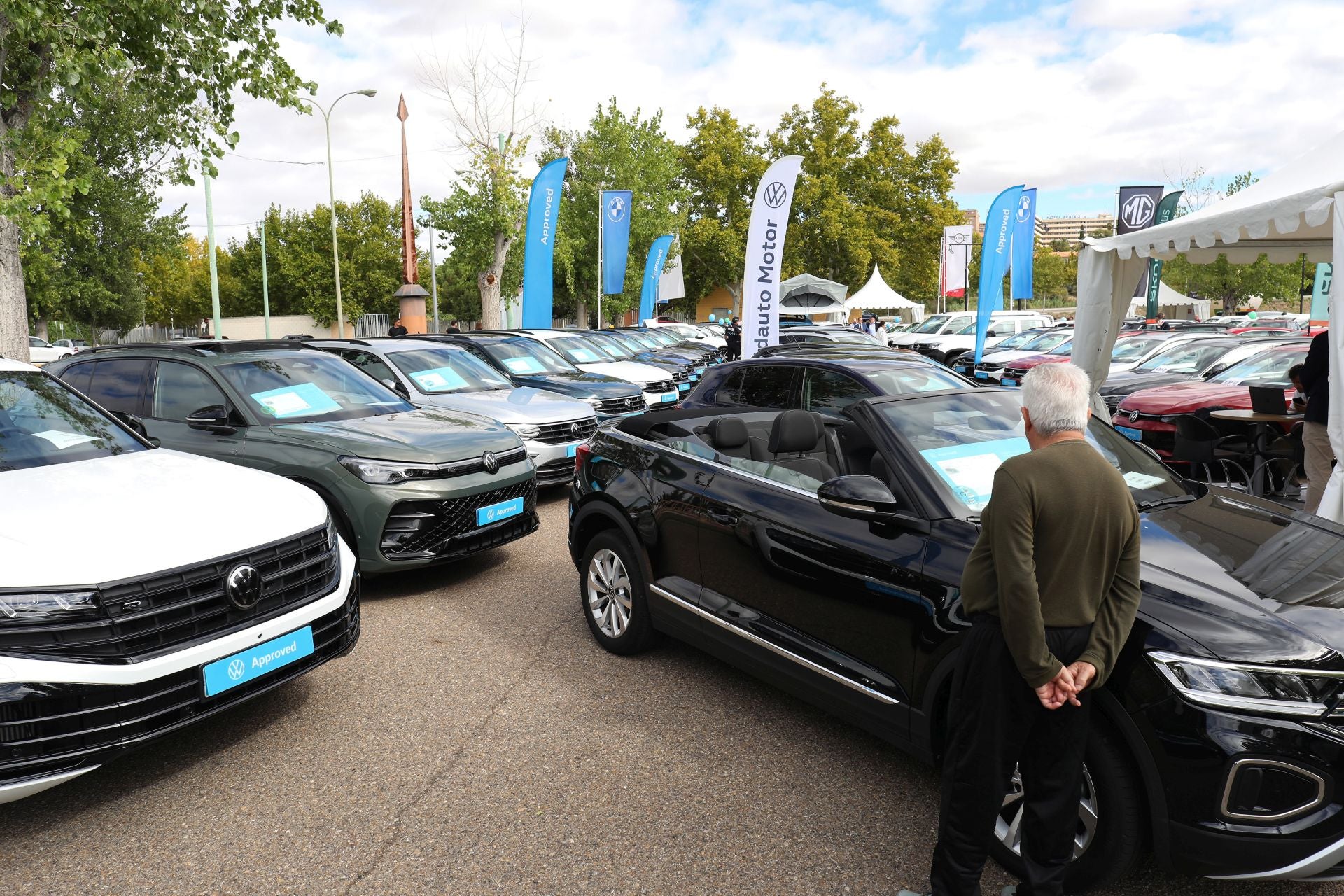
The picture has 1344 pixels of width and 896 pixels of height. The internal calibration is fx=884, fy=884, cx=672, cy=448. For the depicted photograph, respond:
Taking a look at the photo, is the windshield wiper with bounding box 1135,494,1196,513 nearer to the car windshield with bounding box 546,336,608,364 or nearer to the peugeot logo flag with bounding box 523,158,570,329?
the car windshield with bounding box 546,336,608,364

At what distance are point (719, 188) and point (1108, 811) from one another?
1901 inches

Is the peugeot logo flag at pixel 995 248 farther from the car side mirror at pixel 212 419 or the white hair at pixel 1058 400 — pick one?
the white hair at pixel 1058 400

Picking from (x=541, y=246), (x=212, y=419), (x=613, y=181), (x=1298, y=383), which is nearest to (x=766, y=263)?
(x=541, y=246)

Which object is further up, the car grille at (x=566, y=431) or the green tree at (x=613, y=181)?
the green tree at (x=613, y=181)

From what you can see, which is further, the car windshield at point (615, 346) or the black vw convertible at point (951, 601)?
the car windshield at point (615, 346)

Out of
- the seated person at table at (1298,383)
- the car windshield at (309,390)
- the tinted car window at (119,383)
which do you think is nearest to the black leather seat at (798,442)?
the car windshield at (309,390)

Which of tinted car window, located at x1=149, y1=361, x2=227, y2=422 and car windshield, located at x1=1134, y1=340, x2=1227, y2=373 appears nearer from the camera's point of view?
tinted car window, located at x1=149, y1=361, x2=227, y2=422

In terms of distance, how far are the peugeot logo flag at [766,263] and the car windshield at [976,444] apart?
9778 mm

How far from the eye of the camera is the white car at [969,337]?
27.7 m

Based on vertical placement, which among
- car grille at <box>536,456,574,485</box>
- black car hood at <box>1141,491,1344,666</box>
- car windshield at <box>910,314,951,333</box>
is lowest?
car grille at <box>536,456,574,485</box>

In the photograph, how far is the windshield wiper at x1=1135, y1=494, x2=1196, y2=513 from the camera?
3.47 meters

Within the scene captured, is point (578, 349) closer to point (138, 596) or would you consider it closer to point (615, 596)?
point (615, 596)

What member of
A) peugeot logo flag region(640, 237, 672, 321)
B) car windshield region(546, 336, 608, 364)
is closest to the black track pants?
car windshield region(546, 336, 608, 364)

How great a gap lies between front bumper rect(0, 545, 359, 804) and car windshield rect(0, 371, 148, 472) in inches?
57.9
